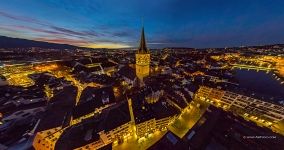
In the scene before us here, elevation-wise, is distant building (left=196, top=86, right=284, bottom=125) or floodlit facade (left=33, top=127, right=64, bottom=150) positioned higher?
distant building (left=196, top=86, right=284, bottom=125)

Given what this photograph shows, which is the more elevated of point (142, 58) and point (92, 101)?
point (142, 58)

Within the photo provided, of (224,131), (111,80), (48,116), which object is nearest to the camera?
(224,131)

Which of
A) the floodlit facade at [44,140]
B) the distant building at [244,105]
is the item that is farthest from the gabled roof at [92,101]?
the distant building at [244,105]

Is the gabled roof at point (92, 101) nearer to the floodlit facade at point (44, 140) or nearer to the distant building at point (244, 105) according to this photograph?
the floodlit facade at point (44, 140)

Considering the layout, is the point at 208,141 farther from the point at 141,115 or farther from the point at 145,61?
the point at 145,61

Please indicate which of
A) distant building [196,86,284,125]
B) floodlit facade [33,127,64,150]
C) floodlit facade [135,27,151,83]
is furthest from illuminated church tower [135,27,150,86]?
floodlit facade [33,127,64,150]

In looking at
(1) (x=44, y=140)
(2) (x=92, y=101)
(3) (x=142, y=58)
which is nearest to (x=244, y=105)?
(3) (x=142, y=58)

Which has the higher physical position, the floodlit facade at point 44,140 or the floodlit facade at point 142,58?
the floodlit facade at point 142,58

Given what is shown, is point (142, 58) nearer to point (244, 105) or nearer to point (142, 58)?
point (142, 58)

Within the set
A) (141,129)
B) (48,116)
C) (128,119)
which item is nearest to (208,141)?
(141,129)

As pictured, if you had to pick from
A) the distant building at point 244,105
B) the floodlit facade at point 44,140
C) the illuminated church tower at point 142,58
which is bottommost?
the floodlit facade at point 44,140

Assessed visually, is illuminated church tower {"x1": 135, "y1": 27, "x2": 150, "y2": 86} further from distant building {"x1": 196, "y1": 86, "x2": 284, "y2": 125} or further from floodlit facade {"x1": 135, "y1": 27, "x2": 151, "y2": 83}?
distant building {"x1": 196, "y1": 86, "x2": 284, "y2": 125}
